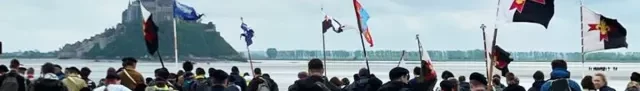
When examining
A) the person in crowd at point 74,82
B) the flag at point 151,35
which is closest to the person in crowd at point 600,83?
the person in crowd at point 74,82

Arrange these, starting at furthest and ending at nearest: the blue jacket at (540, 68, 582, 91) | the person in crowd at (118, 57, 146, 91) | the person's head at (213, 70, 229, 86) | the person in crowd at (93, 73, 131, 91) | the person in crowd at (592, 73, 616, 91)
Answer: the person in crowd at (118, 57, 146, 91) → the person's head at (213, 70, 229, 86) → the person in crowd at (592, 73, 616, 91) → the blue jacket at (540, 68, 582, 91) → the person in crowd at (93, 73, 131, 91)

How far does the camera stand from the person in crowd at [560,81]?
12.4 meters

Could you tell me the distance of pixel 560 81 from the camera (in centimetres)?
1239

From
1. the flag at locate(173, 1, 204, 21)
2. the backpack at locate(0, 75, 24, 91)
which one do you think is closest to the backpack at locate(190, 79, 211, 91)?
the backpack at locate(0, 75, 24, 91)

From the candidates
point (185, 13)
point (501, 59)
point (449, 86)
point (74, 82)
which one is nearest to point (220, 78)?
point (74, 82)

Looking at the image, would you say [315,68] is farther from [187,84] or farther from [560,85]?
[187,84]

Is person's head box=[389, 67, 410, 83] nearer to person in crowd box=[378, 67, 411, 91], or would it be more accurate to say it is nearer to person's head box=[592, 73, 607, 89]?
person in crowd box=[378, 67, 411, 91]

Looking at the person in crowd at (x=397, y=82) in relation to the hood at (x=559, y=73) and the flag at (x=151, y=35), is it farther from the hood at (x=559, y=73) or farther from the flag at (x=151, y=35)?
the flag at (x=151, y=35)

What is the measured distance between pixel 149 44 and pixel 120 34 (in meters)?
133

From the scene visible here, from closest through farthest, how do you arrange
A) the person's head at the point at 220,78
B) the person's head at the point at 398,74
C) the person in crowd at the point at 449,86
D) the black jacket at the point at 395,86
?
1. the person in crowd at the point at 449,86
2. the black jacket at the point at 395,86
3. the person's head at the point at 398,74
4. the person's head at the point at 220,78

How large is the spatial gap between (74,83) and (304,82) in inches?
146

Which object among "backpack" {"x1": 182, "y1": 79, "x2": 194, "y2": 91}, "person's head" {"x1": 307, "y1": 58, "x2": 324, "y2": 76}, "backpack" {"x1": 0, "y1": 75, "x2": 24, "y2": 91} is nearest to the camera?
"person's head" {"x1": 307, "y1": 58, "x2": 324, "y2": 76}

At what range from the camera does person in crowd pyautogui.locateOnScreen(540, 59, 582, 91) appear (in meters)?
12.4

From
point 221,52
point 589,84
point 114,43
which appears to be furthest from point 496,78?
point 221,52
